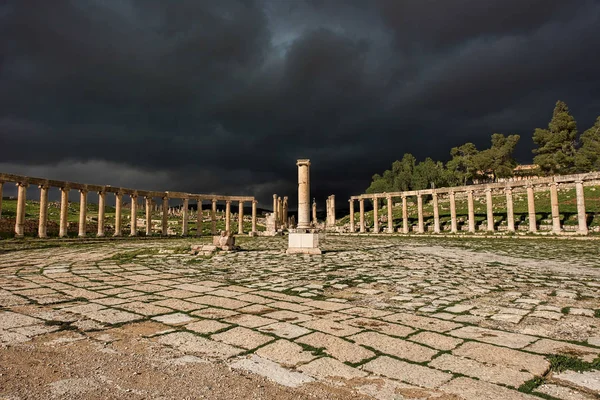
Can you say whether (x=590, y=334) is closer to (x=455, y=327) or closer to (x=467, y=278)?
(x=455, y=327)

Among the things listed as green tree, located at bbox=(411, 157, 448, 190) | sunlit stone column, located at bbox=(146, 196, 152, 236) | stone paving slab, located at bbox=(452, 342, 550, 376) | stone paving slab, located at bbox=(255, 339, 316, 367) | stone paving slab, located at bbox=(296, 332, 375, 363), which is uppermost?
green tree, located at bbox=(411, 157, 448, 190)

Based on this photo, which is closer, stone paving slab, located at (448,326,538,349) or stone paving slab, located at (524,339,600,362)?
stone paving slab, located at (524,339,600,362)

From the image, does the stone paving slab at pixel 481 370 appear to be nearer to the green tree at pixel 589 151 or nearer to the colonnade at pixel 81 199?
the colonnade at pixel 81 199

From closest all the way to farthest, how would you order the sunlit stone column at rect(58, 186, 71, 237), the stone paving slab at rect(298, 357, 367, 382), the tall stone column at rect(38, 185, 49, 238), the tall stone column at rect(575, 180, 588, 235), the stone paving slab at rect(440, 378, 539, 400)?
the stone paving slab at rect(440, 378, 539, 400)
the stone paving slab at rect(298, 357, 367, 382)
the tall stone column at rect(38, 185, 49, 238)
the tall stone column at rect(575, 180, 588, 235)
the sunlit stone column at rect(58, 186, 71, 237)

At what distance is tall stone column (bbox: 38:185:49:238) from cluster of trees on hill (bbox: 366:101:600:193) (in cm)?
5830

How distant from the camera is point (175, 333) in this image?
15.0 ft

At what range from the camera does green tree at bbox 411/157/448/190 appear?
69.4m

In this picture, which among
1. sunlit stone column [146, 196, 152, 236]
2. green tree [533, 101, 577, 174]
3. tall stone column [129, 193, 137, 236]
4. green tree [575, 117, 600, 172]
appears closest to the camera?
tall stone column [129, 193, 137, 236]

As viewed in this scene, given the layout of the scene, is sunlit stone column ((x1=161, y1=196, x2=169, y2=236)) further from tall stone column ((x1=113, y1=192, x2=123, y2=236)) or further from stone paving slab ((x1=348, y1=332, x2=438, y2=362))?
stone paving slab ((x1=348, y1=332, x2=438, y2=362))

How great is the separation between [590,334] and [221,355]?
486 cm

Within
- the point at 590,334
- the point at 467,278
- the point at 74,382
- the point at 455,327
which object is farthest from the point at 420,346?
the point at 467,278

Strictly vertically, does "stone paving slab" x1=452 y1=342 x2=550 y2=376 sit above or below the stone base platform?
below

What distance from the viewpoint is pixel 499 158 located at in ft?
217

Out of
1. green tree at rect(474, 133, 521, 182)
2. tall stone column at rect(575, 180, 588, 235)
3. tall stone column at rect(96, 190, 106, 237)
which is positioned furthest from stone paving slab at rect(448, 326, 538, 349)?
green tree at rect(474, 133, 521, 182)
